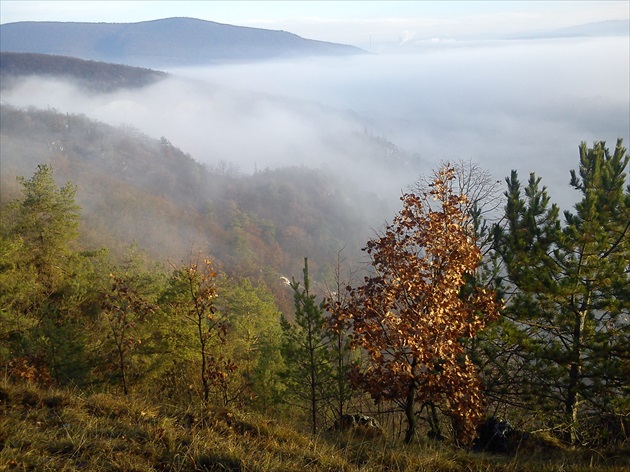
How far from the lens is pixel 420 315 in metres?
6.66

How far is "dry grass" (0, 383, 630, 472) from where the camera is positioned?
4770 millimetres

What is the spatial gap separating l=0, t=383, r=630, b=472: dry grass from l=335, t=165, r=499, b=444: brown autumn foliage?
0.77 metres

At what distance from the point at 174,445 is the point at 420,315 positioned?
11.6ft

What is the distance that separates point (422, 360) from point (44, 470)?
4.53 metres

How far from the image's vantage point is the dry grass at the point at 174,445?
4.77 metres

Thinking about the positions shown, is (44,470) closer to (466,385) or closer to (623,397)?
(466,385)

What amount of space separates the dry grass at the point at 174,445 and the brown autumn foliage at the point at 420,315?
0.77 metres

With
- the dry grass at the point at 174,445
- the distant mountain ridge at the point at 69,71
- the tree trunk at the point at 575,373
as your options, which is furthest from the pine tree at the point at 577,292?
the distant mountain ridge at the point at 69,71

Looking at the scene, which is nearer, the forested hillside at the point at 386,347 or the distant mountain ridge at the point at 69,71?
the forested hillside at the point at 386,347

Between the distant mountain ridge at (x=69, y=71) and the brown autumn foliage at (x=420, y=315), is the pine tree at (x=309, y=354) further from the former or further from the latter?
the distant mountain ridge at (x=69, y=71)

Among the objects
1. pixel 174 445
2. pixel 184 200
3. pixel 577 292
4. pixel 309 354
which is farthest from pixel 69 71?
pixel 174 445

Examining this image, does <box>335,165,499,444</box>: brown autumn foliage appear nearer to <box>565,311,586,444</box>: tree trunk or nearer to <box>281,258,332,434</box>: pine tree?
<box>565,311,586,444</box>: tree trunk

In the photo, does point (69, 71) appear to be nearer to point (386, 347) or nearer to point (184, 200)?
point (184, 200)

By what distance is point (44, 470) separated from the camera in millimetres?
4441
